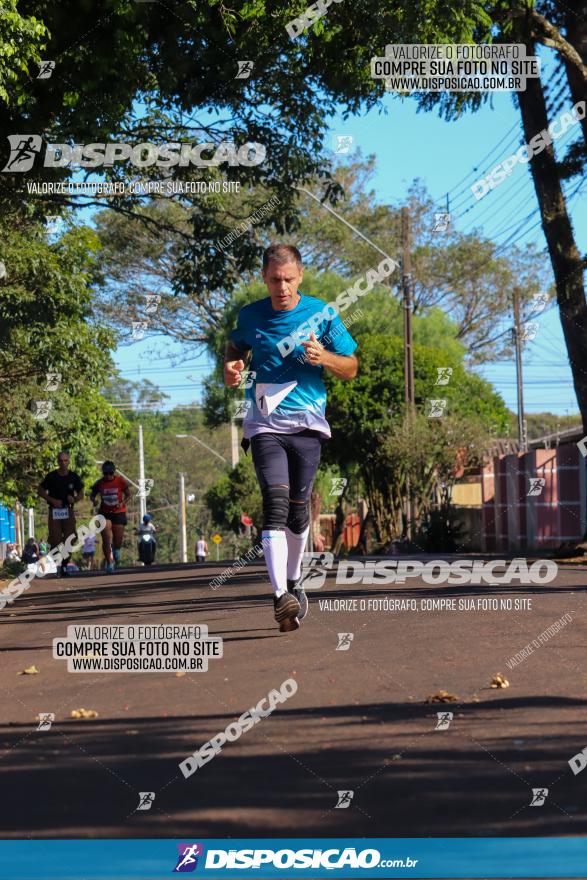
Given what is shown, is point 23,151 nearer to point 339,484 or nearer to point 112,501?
point 112,501

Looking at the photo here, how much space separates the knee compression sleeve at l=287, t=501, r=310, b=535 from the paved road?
625mm

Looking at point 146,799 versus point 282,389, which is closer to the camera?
point 146,799

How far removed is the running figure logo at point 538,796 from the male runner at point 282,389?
3560 mm

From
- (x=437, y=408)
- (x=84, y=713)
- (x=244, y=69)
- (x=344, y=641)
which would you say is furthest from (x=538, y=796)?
(x=437, y=408)

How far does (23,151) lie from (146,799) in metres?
11.0

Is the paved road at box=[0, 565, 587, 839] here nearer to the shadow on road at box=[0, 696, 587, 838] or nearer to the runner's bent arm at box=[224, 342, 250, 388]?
the shadow on road at box=[0, 696, 587, 838]

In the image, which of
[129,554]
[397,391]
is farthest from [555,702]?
[129,554]

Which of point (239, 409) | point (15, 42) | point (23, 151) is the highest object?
point (15, 42)

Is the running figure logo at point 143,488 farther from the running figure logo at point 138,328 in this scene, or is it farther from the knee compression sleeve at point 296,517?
the knee compression sleeve at point 296,517

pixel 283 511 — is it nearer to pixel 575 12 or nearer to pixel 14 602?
pixel 14 602

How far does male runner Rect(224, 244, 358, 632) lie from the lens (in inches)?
298

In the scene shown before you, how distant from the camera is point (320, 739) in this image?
478 cm

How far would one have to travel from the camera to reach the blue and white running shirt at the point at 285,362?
758 centimetres

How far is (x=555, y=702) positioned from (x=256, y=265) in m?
10.5
